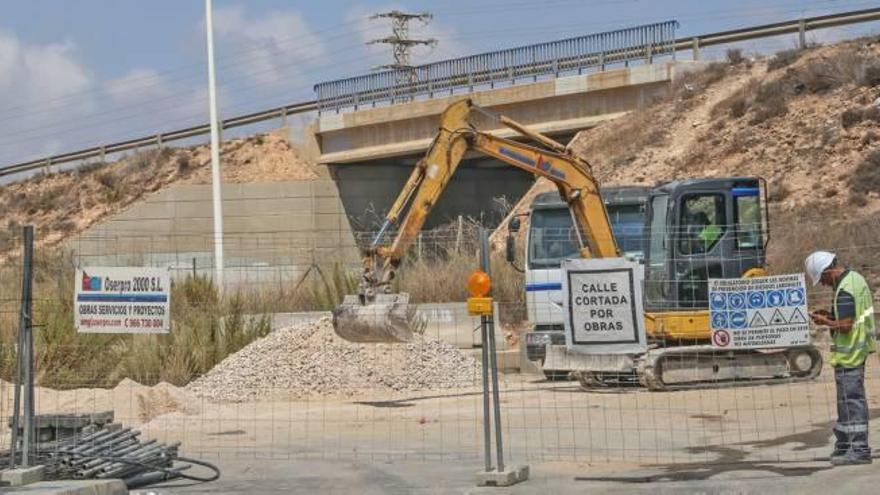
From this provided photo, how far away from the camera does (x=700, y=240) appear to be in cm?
2047

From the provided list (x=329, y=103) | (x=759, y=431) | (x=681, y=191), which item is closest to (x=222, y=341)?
(x=681, y=191)

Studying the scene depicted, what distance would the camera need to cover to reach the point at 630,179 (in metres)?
42.2

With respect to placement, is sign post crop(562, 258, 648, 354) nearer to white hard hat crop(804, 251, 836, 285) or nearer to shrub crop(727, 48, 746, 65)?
white hard hat crop(804, 251, 836, 285)

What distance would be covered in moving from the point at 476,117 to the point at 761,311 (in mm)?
34146

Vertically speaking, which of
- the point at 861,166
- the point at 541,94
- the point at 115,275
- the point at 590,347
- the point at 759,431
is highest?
the point at 541,94

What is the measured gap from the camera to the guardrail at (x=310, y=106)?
45.9 m

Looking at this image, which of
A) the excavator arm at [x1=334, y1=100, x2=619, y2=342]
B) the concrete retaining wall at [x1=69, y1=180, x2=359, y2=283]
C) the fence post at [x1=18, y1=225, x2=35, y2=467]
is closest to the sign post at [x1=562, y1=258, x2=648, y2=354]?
the fence post at [x1=18, y1=225, x2=35, y2=467]

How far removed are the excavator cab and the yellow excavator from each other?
0.6 inches

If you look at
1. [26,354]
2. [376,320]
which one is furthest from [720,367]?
[26,354]

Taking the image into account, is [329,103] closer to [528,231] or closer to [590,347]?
[528,231]

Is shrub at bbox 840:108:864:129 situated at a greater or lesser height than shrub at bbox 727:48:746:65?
lesser

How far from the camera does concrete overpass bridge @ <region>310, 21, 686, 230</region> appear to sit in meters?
45.1

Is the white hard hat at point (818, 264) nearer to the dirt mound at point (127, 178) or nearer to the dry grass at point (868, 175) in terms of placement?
the dry grass at point (868, 175)

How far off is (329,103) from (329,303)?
30.7 meters
